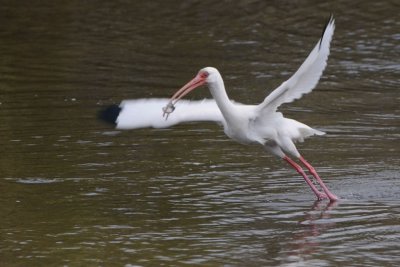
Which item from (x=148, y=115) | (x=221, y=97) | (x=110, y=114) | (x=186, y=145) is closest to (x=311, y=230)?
(x=221, y=97)

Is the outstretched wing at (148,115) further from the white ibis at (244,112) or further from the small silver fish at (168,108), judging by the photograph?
the small silver fish at (168,108)

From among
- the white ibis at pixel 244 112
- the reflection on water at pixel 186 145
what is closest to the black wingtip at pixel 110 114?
the white ibis at pixel 244 112

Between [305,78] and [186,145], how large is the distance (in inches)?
141

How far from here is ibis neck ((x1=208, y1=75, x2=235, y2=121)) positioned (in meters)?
11.5

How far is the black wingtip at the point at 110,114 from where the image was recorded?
37.3 ft

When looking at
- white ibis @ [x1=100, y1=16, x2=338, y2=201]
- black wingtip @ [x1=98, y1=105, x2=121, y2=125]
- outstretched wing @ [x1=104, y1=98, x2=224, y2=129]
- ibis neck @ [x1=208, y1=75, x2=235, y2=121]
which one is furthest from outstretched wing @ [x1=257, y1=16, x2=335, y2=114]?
black wingtip @ [x1=98, y1=105, x2=121, y2=125]

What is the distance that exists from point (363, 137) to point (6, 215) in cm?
524

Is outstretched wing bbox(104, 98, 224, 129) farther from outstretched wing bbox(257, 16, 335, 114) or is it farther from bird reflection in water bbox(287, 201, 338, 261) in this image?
bird reflection in water bbox(287, 201, 338, 261)

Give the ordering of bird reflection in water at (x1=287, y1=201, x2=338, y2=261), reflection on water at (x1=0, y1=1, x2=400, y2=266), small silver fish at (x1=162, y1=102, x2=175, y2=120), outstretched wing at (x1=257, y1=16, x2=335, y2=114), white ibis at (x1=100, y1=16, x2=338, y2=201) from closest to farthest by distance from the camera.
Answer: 1. bird reflection in water at (x1=287, y1=201, x2=338, y2=261)
2. reflection on water at (x1=0, y1=1, x2=400, y2=266)
3. outstretched wing at (x1=257, y1=16, x2=335, y2=114)
4. small silver fish at (x1=162, y1=102, x2=175, y2=120)
5. white ibis at (x1=100, y1=16, x2=338, y2=201)

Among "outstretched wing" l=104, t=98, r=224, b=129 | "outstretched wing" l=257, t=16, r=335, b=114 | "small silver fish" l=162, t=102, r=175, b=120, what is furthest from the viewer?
"outstretched wing" l=104, t=98, r=224, b=129

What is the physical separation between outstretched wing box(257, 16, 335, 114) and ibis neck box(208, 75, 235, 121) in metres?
0.31

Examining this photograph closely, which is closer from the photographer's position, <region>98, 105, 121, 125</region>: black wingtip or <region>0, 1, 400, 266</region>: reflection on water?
<region>0, 1, 400, 266</region>: reflection on water

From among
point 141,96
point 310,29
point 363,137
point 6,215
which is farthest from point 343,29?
point 6,215

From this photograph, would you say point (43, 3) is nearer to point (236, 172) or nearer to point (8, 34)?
point (8, 34)
